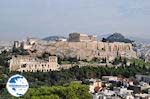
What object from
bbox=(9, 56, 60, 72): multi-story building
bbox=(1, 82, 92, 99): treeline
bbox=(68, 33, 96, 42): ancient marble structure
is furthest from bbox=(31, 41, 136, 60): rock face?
bbox=(1, 82, 92, 99): treeline

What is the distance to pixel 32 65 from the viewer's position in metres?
61.1

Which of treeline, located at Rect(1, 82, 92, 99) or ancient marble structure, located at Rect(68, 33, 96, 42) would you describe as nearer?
treeline, located at Rect(1, 82, 92, 99)

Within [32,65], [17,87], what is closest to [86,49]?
[32,65]

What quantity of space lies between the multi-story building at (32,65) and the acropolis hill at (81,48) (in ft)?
28.3

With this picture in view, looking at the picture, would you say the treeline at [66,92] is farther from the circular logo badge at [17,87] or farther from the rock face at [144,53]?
the rock face at [144,53]

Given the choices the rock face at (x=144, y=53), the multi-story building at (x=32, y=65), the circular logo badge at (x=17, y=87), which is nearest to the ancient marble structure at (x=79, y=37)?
the rock face at (x=144, y=53)

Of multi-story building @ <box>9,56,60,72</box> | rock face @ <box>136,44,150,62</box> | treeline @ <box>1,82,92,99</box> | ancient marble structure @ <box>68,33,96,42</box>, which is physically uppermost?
ancient marble structure @ <box>68,33,96,42</box>

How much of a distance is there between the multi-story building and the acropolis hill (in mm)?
8638

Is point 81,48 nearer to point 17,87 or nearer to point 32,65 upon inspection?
point 32,65

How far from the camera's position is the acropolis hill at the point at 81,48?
7289cm

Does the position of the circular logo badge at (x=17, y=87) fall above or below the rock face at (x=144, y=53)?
below

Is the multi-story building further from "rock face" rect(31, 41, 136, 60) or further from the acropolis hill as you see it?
"rock face" rect(31, 41, 136, 60)

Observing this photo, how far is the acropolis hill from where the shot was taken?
72.9 meters

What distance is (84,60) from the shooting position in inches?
2751
